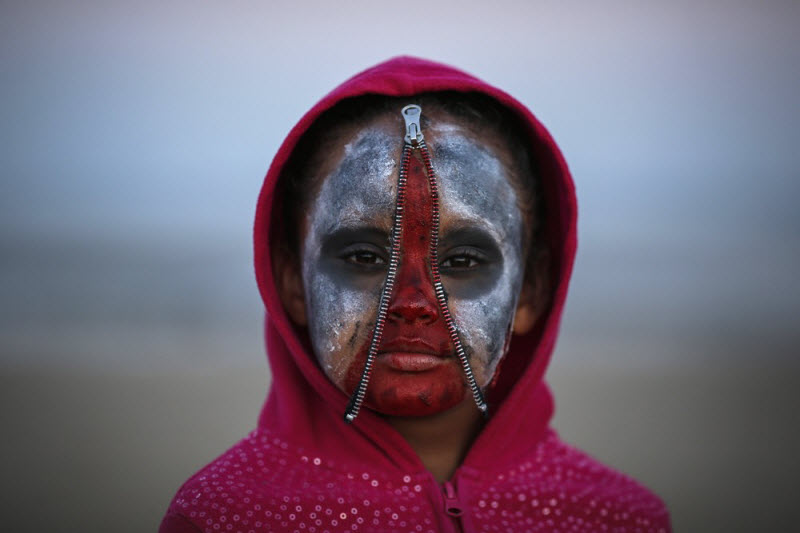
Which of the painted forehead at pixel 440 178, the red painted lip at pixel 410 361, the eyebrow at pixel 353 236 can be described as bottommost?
the red painted lip at pixel 410 361

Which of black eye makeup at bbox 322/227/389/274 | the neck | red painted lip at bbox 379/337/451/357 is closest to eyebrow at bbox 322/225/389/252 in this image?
black eye makeup at bbox 322/227/389/274

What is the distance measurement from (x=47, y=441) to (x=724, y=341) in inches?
324

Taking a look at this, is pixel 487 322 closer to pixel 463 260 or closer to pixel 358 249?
pixel 463 260

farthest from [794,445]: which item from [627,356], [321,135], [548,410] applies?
[321,135]

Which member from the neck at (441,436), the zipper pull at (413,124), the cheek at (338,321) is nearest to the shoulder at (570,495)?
the neck at (441,436)

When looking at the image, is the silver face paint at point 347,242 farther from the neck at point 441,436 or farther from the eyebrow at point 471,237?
the neck at point 441,436

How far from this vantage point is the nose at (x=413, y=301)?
7.95ft

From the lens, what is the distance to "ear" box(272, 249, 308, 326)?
2.83 meters

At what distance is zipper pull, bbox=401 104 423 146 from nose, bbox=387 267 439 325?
43 cm

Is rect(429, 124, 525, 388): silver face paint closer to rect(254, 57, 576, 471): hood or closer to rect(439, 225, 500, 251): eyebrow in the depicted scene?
rect(439, 225, 500, 251): eyebrow

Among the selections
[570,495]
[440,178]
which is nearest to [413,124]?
[440,178]

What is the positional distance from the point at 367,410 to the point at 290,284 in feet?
1.87

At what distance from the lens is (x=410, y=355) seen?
2447 millimetres

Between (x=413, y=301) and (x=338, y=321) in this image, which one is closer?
(x=413, y=301)
